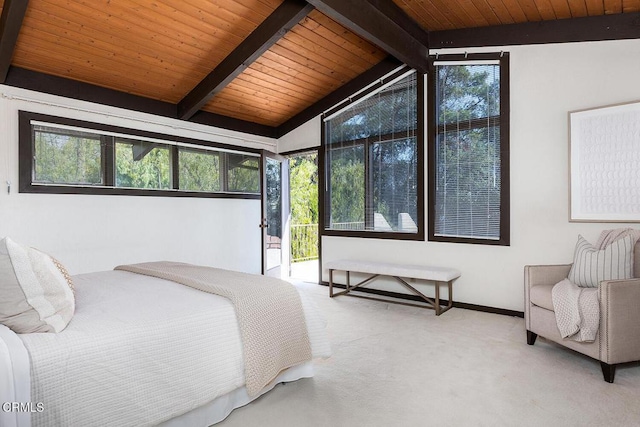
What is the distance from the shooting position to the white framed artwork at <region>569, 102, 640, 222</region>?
3.20 m

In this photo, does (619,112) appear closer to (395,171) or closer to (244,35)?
(395,171)

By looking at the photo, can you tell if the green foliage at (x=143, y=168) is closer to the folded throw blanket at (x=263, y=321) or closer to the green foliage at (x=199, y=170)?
the green foliage at (x=199, y=170)

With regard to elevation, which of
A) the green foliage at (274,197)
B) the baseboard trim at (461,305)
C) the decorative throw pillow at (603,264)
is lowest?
the baseboard trim at (461,305)

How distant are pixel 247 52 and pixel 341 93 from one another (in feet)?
5.56

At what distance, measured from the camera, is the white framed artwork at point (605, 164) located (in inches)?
126

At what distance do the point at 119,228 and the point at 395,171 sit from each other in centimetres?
322

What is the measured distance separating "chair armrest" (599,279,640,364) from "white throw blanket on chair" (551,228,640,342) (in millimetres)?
46

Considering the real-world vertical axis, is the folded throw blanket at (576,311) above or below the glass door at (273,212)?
below

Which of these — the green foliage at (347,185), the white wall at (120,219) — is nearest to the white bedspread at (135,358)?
the white wall at (120,219)

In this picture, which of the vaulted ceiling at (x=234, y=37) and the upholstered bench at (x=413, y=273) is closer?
the vaulted ceiling at (x=234, y=37)

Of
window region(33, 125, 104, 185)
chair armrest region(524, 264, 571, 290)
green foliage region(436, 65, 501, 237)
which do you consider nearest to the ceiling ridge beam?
A: green foliage region(436, 65, 501, 237)

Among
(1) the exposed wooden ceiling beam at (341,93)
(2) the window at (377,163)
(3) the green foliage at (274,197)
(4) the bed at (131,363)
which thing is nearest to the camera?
(4) the bed at (131,363)

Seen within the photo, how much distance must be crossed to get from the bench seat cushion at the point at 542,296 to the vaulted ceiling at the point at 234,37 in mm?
2308

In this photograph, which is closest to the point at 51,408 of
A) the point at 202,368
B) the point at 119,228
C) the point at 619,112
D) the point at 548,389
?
the point at 202,368
